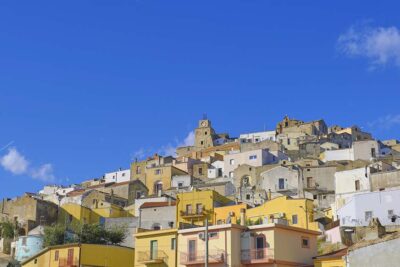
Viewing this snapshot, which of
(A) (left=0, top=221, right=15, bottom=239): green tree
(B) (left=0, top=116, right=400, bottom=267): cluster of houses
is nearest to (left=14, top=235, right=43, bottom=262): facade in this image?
(B) (left=0, top=116, right=400, bottom=267): cluster of houses

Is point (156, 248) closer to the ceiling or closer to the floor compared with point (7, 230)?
closer to the floor

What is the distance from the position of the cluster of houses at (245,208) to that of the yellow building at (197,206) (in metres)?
0.12

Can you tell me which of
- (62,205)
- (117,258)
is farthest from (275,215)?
(62,205)

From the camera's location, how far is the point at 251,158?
341ft

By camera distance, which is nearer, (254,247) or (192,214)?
(254,247)

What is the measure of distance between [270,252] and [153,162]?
73.5 metres

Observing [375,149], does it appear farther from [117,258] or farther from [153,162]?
[117,258]

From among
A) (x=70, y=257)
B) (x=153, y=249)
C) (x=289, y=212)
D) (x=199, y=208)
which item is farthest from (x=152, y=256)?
(x=199, y=208)

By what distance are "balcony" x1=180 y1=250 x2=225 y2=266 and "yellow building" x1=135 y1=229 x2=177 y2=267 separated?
1234 millimetres

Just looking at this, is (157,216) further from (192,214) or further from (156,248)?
(156,248)

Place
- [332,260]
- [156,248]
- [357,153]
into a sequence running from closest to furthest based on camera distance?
[332,260]
[156,248]
[357,153]

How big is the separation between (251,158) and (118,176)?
3228 cm

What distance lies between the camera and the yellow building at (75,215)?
86.2 metres

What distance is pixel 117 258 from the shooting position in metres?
55.8
